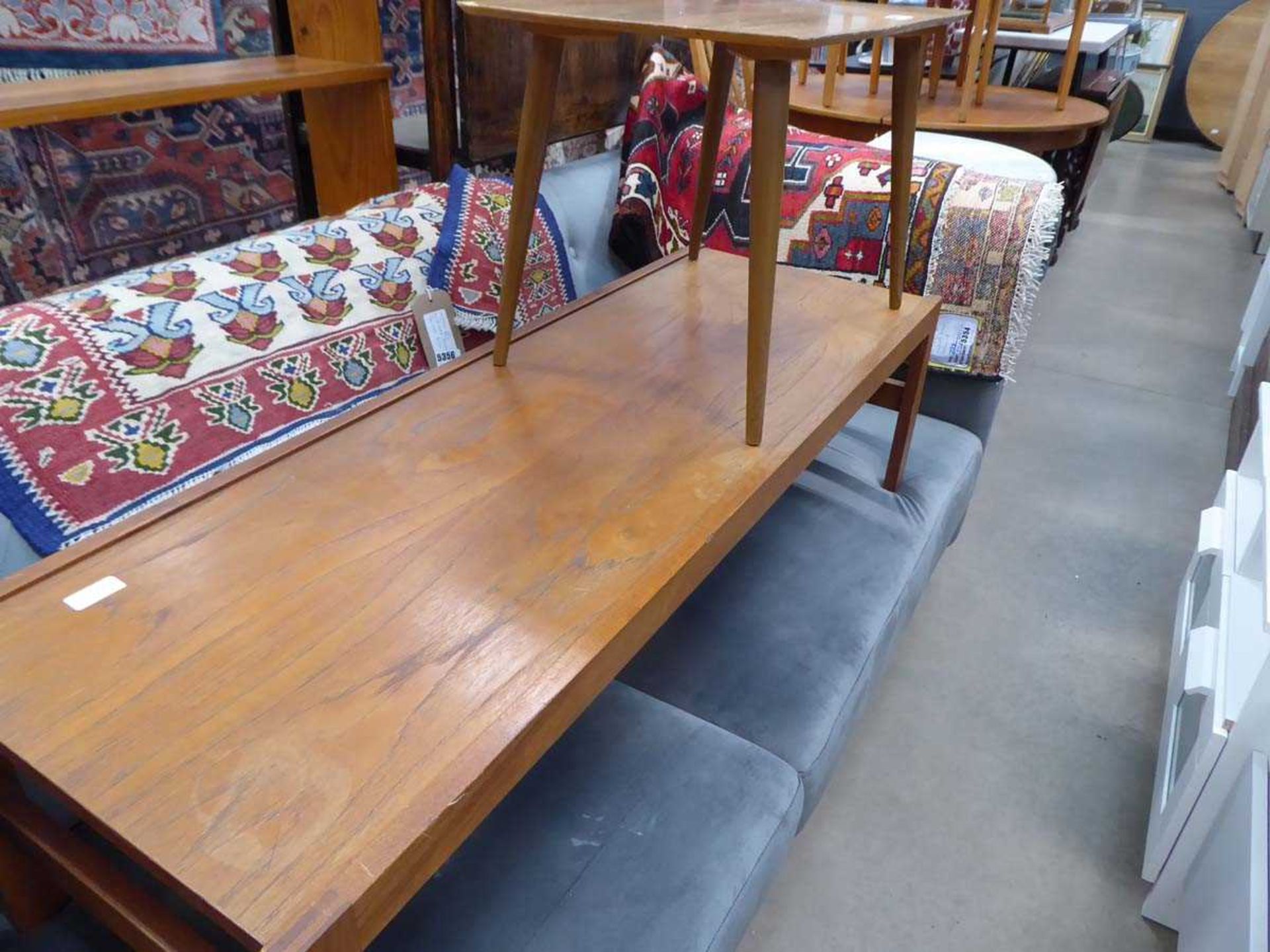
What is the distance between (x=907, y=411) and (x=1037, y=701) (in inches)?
23.9

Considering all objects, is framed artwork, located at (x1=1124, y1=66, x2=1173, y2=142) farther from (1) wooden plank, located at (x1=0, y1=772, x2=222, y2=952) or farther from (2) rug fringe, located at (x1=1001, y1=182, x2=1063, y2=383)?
(1) wooden plank, located at (x1=0, y1=772, x2=222, y2=952)

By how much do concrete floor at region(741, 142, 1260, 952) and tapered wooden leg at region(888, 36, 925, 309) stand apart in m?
0.75

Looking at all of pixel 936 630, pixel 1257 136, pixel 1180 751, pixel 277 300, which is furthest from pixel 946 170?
pixel 1257 136

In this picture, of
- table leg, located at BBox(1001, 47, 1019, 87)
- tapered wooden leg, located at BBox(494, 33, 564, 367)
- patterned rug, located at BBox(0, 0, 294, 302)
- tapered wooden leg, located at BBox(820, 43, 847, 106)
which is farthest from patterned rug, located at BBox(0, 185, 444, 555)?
table leg, located at BBox(1001, 47, 1019, 87)

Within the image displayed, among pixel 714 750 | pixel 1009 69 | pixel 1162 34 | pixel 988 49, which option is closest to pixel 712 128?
pixel 714 750

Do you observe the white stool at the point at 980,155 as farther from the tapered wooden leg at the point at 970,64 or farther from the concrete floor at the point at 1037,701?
the concrete floor at the point at 1037,701

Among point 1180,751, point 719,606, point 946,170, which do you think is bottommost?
point 1180,751

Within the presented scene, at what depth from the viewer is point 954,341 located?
1557 mm

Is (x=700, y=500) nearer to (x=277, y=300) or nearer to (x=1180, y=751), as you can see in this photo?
(x=277, y=300)

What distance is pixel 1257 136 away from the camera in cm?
404

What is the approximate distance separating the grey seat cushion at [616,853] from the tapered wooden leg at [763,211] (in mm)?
378

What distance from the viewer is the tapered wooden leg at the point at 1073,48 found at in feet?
8.00

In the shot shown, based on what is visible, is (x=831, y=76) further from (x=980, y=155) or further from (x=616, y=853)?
(x=616, y=853)

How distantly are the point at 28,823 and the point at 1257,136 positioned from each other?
5081 mm
